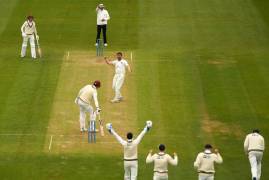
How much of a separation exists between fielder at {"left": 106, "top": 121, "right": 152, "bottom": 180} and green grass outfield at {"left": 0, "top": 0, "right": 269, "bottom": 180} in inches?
67.7

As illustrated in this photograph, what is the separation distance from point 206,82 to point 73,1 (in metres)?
18.3

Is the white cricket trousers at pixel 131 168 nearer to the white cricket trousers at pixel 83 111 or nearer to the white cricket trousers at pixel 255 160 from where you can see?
the white cricket trousers at pixel 255 160

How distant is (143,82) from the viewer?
42875mm

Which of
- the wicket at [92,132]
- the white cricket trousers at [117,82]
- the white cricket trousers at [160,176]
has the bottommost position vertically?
the white cricket trousers at [160,176]

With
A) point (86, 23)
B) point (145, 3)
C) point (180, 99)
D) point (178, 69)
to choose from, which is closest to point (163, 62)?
point (178, 69)

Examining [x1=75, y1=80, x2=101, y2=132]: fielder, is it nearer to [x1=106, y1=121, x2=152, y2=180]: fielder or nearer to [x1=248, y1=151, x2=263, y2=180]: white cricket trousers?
[x1=106, y1=121, x2=152, y2=180]: fielder

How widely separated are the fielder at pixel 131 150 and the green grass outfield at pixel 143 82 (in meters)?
1.72

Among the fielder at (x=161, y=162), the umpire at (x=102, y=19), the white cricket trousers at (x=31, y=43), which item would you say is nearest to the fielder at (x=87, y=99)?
the fielder at (x=161, y=162)

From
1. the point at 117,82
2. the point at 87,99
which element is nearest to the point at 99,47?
the point at 117,82

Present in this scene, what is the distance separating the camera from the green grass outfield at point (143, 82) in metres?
34.7

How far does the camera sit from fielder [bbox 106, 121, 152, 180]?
30.9m

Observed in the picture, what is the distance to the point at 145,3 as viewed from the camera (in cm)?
5772

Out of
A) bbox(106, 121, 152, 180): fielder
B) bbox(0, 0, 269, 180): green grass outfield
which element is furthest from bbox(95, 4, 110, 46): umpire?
bbox(106, 121, 152, 180): fielder

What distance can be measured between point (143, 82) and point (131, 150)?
12244 millimetres
